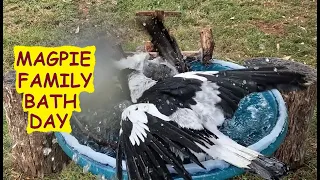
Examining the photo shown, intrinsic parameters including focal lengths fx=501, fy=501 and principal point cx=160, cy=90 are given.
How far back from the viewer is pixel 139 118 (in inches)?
98.1

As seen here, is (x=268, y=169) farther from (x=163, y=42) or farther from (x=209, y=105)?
(x=163, y=42)

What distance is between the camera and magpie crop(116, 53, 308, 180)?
7.68 feet

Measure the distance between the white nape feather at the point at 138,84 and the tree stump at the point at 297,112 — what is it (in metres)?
0.85

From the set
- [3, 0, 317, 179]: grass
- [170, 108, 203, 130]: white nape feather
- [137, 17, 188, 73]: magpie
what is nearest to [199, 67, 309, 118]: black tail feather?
[170, 108, 203, 130]: white nape feather

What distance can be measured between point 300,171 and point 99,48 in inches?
70.4

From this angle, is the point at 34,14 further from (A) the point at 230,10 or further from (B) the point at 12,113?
(B) the point at 12,113

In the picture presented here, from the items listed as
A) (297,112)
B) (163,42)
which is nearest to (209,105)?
(163,42)

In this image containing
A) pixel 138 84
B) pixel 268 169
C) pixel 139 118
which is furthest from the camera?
pixel 138 84

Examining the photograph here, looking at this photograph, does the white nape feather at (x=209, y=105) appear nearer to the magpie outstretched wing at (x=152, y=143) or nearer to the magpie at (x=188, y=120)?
the magpie at (x=188, y=120)

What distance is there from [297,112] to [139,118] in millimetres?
1364

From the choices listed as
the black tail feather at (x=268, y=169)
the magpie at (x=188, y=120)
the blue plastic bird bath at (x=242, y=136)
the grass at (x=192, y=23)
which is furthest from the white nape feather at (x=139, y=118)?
the grass at (x=192, y=23)

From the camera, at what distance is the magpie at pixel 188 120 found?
7.68 ft

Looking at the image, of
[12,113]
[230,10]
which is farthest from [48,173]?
[230,10]

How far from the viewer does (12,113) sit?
10.9ft
